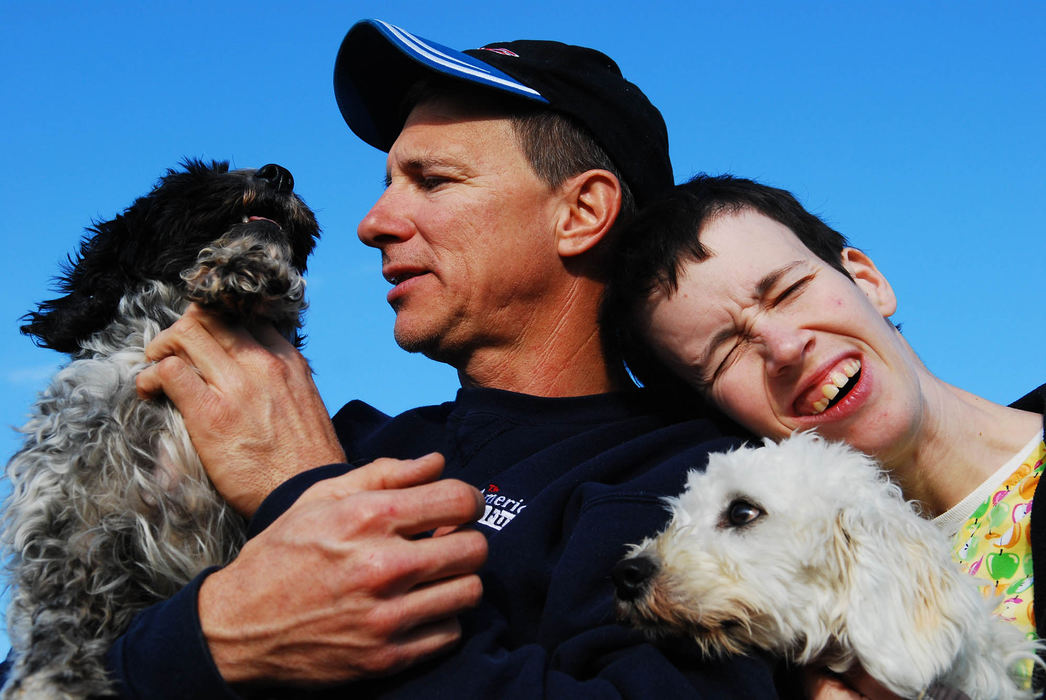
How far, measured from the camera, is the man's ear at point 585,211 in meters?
3.75

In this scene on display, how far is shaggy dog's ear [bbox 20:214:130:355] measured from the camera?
11.5 feet

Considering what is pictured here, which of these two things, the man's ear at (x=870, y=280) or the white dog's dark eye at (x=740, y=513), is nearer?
the white dog's dark eye at (x=740, y=513)

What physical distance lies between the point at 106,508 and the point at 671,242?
205 centimetres

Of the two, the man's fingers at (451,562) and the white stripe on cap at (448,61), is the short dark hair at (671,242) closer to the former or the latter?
the white stripe on cap at (448,61)

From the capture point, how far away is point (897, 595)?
2344mm

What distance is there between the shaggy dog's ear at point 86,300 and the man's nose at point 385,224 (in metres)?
0.93

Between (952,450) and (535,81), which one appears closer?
(952,450)

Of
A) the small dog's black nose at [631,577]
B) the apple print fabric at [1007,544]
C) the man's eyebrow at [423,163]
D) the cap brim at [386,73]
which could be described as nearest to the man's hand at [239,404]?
the small dog's black nose at [631,577]

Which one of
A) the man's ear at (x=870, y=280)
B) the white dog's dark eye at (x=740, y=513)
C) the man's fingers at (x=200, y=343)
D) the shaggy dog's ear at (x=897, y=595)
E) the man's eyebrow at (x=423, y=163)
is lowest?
the shaggy dog's ear at (x=897, y=595)

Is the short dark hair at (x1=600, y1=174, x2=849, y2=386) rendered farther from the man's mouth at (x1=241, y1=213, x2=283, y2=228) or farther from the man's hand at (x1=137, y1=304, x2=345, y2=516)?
the man's mouth at (x1=241, y1=213, x2=283, y2=228)

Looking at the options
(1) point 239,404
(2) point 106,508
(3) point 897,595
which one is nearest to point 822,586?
(3) point 897,595

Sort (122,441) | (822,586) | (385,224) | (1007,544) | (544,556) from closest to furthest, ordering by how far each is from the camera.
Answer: (822,586), (544,556), (1007,544), (122,441), (385,224)

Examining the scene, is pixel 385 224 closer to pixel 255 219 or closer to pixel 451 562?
pixel 255 219

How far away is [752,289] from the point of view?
3066mm
